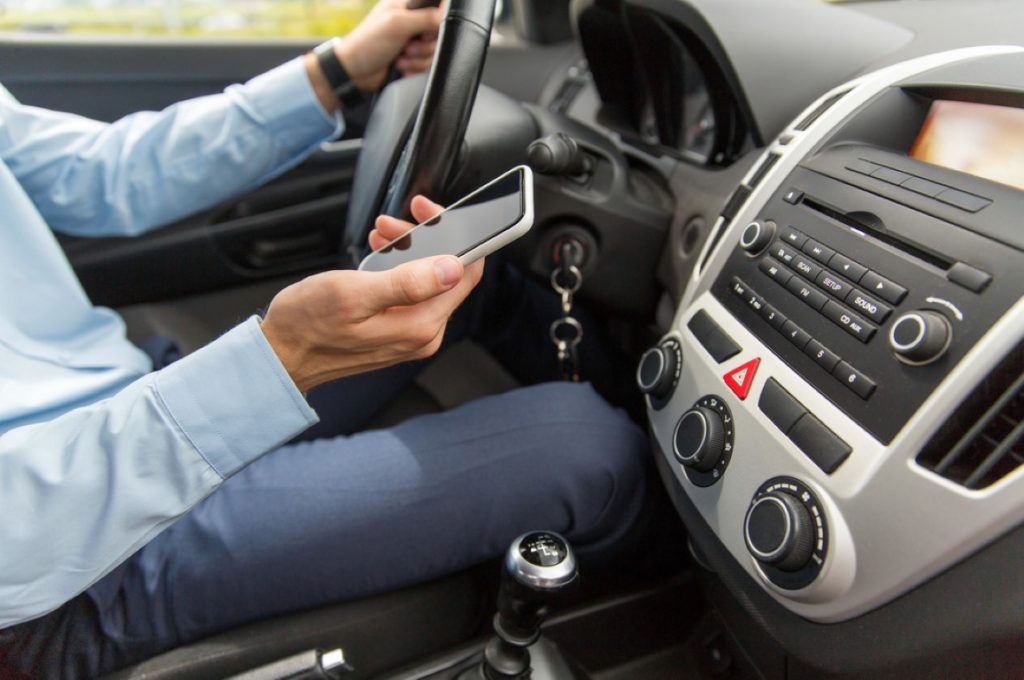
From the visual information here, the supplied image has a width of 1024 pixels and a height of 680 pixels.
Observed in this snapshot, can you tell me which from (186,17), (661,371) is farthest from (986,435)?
(186,17)

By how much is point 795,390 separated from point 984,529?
16 cm

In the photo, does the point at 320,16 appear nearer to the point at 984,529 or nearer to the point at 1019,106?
the point at 1019,106

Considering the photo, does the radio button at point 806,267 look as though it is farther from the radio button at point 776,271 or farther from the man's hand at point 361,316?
the man's hand at point 361,316

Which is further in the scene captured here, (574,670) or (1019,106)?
(574,670)

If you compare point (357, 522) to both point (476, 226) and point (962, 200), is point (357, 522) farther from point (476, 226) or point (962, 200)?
point (962, 200)

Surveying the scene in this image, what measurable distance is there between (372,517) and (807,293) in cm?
41

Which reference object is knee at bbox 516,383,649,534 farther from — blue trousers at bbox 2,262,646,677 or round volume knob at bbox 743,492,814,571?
round volume knob at bbox 743,492,814,571

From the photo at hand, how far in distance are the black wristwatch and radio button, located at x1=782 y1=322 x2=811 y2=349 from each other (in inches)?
27.3

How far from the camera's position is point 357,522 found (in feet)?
2.06

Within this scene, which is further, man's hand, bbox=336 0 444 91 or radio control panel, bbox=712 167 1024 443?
man's hand, bbox=336 0 444 91

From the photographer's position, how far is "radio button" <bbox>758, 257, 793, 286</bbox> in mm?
593

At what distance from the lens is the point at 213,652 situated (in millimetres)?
594

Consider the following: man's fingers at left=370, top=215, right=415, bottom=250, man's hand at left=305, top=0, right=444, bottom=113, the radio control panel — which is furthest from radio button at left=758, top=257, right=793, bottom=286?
man's hand at left=305, top=0, right=444, bottom=113

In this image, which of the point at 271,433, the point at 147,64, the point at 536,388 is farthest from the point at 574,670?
the point at 147,64
